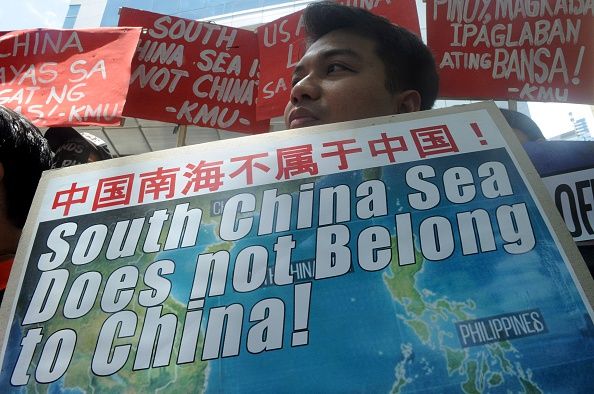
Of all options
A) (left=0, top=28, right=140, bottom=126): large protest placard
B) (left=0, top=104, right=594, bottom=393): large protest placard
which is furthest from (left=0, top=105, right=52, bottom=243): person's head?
(left=0, top=28, right=140, bottom=126): large protest placard

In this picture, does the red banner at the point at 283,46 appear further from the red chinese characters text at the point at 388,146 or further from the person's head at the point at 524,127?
the red chinese characters text at the point at 388,146

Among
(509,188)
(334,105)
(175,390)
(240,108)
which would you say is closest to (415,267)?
(509,188)

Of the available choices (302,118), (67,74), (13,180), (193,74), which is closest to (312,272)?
(302,118)

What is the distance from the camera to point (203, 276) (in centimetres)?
51

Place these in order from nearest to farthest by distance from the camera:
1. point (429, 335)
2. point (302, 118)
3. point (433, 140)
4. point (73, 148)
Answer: point (429, 335) → point (433, 140) → point (302, 118) → point (73, 148)

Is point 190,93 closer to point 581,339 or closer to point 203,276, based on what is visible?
point 203,276

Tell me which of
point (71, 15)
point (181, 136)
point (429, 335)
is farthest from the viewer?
point (71, 15)

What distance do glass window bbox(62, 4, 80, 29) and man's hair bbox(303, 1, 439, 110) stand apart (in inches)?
353

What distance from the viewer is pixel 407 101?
1.02 m

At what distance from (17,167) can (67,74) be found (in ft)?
3.61

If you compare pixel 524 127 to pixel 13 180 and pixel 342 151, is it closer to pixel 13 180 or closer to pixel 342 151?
pixel 342 151

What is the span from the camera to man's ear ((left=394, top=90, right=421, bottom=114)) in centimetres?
101

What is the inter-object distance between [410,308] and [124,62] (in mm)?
1726

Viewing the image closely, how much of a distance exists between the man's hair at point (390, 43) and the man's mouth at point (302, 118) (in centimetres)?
20
